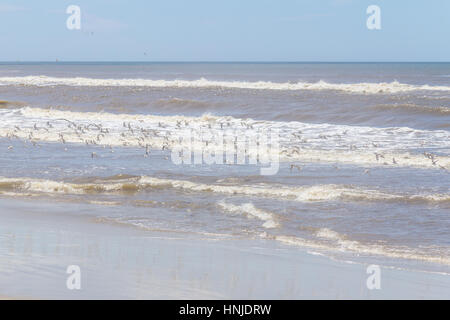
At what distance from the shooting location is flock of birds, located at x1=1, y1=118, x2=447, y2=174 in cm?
1467

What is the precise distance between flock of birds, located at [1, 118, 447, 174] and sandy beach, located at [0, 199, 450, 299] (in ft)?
18.4

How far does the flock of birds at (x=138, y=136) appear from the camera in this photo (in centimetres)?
1467

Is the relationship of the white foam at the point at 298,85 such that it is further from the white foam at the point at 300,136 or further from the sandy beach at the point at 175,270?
the sandy beach at the point at 175,270

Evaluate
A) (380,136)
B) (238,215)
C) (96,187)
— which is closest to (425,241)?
(238,215)

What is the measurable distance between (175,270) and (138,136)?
1238 centimetres

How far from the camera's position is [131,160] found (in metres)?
13.6

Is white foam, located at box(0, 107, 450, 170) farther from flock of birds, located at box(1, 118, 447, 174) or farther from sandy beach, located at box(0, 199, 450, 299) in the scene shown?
sandy beach, located at box(0, 199, 450, 299)

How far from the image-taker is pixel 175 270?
5.88m

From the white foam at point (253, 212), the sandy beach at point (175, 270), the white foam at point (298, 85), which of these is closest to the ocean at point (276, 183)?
the white foam at point (253, 212)

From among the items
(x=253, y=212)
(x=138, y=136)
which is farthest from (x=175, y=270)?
(x=138, y=136)

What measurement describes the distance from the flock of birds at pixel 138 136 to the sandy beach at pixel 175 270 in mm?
5623

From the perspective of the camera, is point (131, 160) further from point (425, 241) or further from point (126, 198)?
point (425, 241)

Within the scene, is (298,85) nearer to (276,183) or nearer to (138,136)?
(138,136)

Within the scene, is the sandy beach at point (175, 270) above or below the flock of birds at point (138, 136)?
below
